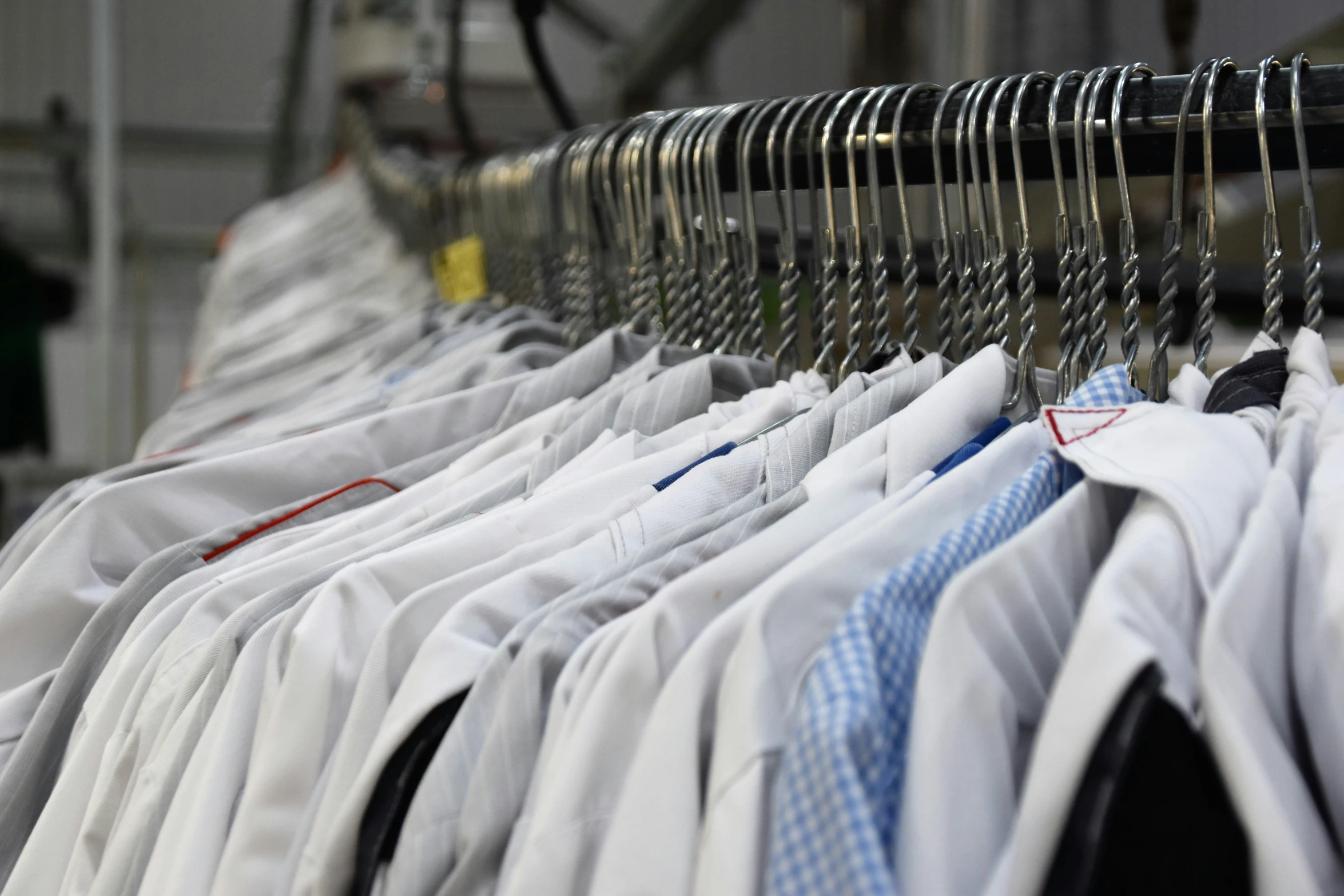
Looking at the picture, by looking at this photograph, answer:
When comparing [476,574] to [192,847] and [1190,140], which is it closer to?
[192,847]

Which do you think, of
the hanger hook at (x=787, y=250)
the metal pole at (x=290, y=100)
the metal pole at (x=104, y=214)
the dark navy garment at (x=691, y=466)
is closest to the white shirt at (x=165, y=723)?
the dark navy garment at (x=691, y=466)

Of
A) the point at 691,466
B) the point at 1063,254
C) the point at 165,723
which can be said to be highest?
the point at 1063,254

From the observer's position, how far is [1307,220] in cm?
46

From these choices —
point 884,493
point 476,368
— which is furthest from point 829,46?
point 884,493

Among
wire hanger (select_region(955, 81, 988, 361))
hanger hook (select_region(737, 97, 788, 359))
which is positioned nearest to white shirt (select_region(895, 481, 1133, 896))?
wire hanger (select_region(955, 81, 988, 361))

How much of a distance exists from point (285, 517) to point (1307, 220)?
505 mm

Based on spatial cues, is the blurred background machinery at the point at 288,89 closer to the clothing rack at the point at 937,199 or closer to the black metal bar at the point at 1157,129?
the clothing rack at the point at 937,199

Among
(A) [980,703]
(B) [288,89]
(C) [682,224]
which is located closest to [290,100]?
(B) [288,89]

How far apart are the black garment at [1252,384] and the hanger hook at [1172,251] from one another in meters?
0.03

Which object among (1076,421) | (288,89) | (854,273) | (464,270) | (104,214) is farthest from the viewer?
(288,89)

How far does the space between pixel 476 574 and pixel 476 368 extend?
1.17ft

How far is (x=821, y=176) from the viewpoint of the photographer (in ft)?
2.11

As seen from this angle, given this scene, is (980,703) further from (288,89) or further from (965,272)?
(288,89)

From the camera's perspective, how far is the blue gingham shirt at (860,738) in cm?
30
